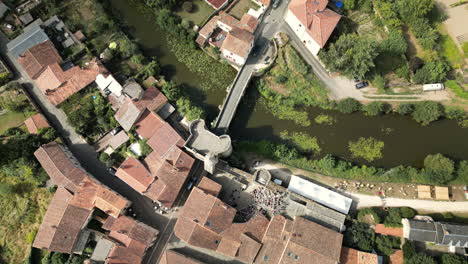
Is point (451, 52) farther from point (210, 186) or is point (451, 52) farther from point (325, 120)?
point (210, 186)

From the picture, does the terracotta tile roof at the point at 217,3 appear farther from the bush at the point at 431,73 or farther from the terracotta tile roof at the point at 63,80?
the bush at the point at 431,73

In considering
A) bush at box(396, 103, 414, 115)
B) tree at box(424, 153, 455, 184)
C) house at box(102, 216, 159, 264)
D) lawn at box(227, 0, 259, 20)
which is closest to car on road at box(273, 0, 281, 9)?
lawn at box(227, 0, 259, 20)

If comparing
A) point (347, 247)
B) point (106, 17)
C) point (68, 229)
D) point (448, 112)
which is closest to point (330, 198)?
point (347, 247)

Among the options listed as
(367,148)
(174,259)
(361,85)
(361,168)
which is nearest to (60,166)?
(174,259)

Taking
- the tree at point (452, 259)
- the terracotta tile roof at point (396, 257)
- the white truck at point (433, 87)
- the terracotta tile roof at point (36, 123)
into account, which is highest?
the terracotta tile roof at point (36, 123)

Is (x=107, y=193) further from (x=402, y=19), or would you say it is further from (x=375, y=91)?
(x=402, y=19)

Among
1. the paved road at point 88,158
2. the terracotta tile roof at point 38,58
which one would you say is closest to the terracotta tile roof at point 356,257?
the paved road at point 88,158

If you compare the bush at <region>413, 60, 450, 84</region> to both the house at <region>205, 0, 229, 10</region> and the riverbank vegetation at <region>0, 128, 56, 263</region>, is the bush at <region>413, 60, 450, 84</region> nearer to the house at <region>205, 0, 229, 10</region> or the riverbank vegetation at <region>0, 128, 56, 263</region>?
the house at <region>205, 0, 229, 10</region>
